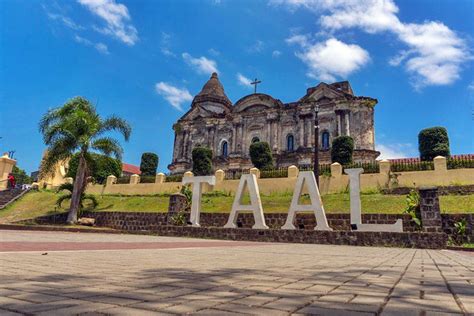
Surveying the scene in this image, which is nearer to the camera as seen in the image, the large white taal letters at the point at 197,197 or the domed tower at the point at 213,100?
the large white taal letters at the point at 197,197

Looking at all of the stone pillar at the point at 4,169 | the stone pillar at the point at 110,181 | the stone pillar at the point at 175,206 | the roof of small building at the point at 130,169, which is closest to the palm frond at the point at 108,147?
the stone pillar at the point at 175,206

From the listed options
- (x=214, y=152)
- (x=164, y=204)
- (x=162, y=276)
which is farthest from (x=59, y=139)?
(x=214, y=152)

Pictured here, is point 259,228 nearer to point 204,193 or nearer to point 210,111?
point 204,193

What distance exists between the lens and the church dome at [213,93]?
156ft

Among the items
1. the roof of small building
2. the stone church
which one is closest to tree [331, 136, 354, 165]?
the stone church

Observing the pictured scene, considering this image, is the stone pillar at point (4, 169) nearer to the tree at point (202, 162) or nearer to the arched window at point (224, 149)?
the tree at point (202, 162)

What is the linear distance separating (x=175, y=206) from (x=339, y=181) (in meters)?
12.3

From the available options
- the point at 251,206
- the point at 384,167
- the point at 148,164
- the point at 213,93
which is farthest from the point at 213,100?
the point at 251,206

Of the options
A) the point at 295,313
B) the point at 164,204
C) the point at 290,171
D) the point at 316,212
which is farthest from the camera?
the point at 290,171

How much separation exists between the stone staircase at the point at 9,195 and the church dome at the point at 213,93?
2584cm

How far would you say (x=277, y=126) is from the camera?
3984cm

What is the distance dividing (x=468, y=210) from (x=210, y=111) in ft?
111

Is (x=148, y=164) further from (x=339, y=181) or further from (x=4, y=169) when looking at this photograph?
(x=339, y=181)

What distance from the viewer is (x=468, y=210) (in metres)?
15.6
